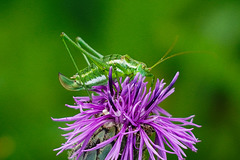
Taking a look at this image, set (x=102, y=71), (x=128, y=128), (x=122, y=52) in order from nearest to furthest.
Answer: (x=128, y=128) → (x=102, y=71) → (x=122, y=52)

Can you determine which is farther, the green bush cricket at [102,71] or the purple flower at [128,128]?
the green bush cricket at [102,71]

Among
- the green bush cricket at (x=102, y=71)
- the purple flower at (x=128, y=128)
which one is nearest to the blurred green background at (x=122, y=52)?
the green bush cricket at (x=102, y=71)

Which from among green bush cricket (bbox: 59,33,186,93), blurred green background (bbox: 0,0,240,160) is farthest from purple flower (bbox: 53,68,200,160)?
blurred green background (bbox: 0,0,240,160)

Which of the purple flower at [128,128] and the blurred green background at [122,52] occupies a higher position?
the blurred green background at [122,52]

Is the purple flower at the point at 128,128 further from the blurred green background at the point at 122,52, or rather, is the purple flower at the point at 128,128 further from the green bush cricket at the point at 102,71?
the blurred green background at the point at 122,52

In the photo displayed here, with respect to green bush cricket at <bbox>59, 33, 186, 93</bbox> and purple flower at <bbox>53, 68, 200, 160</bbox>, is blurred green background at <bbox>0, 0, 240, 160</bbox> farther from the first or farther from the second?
purple flower at <bbox>53, 68, 200, 160</bbox>

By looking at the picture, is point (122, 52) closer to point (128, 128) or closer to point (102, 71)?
point (102, 71)

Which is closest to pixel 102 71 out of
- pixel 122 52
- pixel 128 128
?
pixel 128 128
